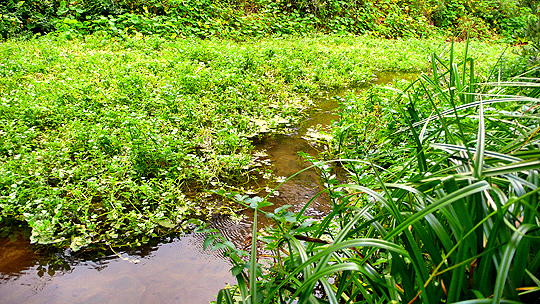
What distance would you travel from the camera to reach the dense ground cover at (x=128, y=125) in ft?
8.75

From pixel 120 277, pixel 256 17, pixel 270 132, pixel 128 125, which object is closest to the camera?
pixel 120 277

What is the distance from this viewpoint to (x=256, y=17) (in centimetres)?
1119

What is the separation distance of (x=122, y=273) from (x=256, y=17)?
412 inches

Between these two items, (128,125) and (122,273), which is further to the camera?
(128,125)

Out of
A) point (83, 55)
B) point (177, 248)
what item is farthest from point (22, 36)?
point (177, 248)

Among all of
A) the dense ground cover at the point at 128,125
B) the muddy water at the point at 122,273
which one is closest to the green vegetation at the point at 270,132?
the dense ground cover at the point at 128,125

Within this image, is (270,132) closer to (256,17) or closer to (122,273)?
(122,273)

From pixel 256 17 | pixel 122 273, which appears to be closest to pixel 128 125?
pixel 122 273

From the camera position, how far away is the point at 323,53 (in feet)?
27.9

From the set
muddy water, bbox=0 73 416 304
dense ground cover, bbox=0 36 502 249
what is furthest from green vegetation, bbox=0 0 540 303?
muddy water, bbox=0 73 416 304

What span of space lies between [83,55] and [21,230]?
4667 mm

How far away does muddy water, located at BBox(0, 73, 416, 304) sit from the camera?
207 cm

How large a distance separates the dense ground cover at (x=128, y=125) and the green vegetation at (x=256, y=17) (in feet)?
5.88

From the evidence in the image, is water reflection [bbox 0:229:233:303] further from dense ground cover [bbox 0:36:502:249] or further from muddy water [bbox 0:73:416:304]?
dense ground cover [bbox 0:36:502:249]
